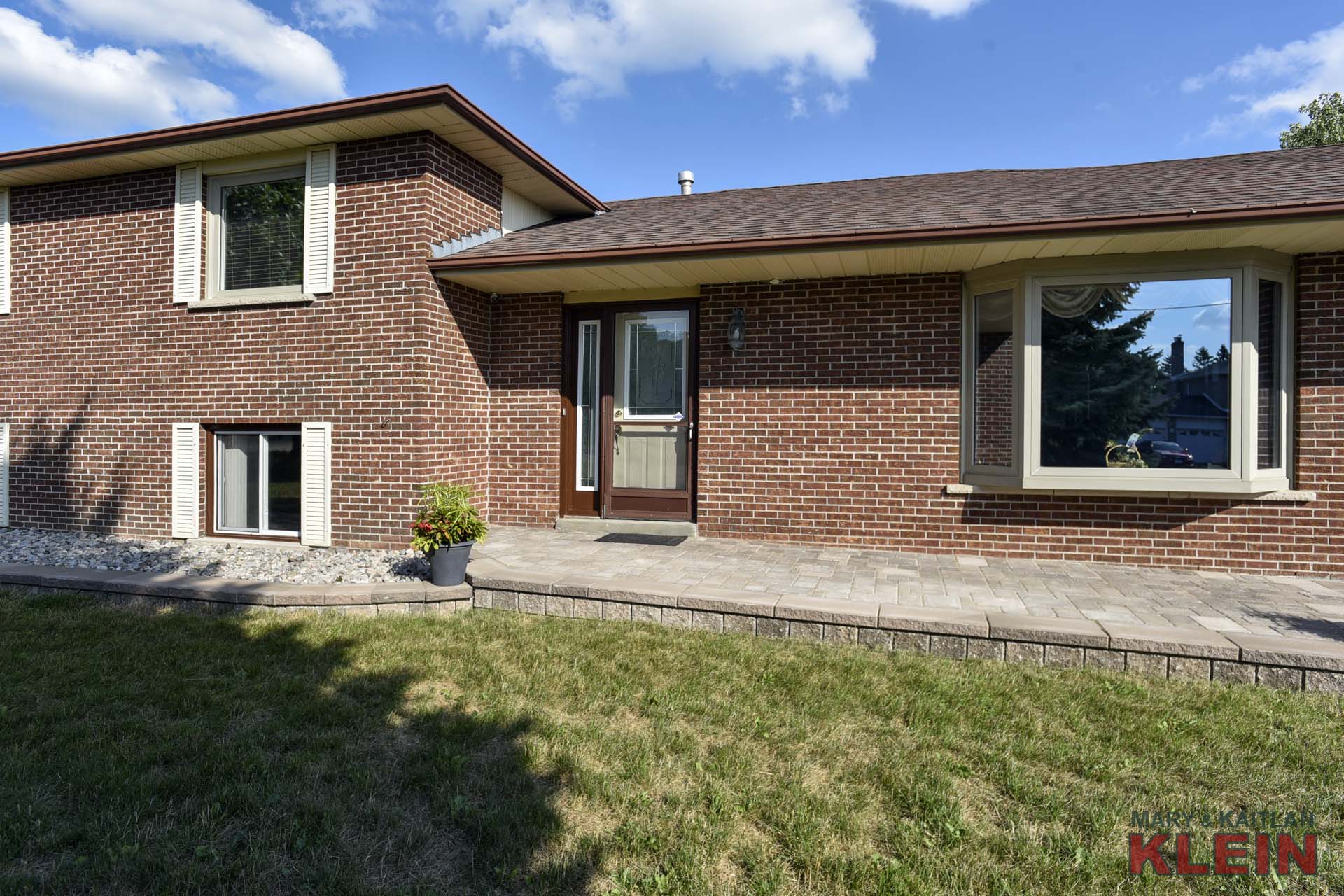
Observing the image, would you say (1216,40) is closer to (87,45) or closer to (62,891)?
(62,891)

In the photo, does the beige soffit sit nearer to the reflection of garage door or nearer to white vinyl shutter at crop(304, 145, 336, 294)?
white vinyl shutter at crop(304, 145, 336, 294)

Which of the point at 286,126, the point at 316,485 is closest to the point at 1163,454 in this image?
the point at 316,485

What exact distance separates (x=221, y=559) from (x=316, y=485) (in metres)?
1.02

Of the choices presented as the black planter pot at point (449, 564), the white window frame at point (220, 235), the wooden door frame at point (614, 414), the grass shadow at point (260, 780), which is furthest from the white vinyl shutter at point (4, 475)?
the wooden door frame at point (614, 414)

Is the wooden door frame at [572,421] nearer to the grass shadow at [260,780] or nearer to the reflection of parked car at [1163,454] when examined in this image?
the grass shadow at [260,780]

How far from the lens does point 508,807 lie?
94.3 inches

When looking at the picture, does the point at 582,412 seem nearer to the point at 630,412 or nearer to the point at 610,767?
the point at 630,412

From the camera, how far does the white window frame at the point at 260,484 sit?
688 centimetres

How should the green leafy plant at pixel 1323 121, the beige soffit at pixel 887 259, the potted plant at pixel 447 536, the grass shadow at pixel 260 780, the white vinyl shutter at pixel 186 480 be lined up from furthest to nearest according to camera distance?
the green leafy plant at pixel 1323 121
the white vinyl shutter at pixel 186 480
the beige soffit at pixel 887 259
the potted plant at pixel 447 536
the grass shadow at pixel 260 780

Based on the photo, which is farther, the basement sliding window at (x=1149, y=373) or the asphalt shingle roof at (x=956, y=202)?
the basement sliding window at (x=1149, y=373)

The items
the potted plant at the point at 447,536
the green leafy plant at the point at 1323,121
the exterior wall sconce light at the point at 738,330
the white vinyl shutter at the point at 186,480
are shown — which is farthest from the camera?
the green leafy plant at the point at 1323,121

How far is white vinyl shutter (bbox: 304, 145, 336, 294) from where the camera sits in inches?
258

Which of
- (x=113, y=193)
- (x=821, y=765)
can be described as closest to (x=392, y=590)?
(x=821, y=765)

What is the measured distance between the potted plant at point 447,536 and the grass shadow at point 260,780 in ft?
3.41
